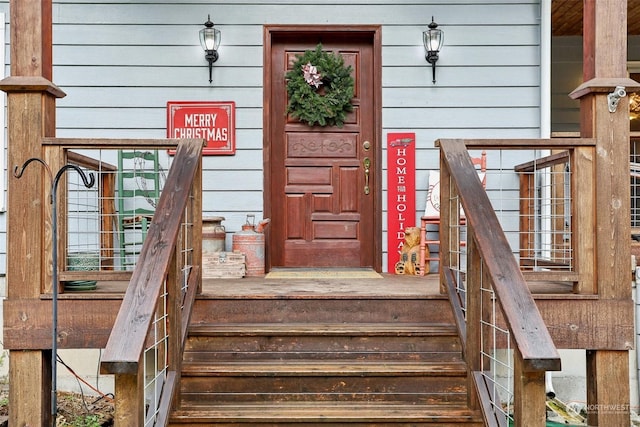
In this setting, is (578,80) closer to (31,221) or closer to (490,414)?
(490,414)

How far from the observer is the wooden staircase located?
2.47 meters

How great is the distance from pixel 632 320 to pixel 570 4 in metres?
3.88

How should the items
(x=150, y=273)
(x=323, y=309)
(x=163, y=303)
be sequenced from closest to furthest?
(x=150, y=273) → (x=163, y=303) → (x=323, y=309)

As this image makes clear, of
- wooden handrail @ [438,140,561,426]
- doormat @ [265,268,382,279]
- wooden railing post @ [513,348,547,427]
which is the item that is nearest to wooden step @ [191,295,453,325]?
wooden handrail @ [438,140,561,426]

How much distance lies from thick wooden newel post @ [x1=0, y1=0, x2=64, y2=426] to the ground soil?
75cm

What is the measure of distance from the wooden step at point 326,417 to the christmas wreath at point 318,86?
2746 millimetres

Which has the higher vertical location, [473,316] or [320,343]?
[473,316]

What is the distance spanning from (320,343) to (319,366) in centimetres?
16

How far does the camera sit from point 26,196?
279cm

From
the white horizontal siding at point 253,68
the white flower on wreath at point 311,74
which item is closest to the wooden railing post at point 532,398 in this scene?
the white horizontal siding at point 253,68

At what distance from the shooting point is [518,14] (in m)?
4.65

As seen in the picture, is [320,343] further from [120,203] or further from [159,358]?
[120,203]

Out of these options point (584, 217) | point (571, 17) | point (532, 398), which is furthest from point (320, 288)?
point (571, 17)

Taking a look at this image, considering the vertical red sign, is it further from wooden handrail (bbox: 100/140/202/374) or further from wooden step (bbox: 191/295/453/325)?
wooden handrail (bbox: 100/140/202/374)
